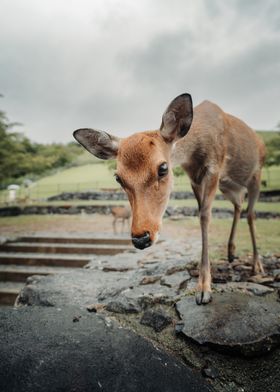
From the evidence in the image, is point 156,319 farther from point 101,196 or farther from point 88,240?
point 101,196

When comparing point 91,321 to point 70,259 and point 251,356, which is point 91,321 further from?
point 70,259

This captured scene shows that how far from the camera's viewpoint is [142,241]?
1.97 m

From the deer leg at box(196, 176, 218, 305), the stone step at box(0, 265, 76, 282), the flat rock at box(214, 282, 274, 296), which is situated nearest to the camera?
the deer leg at box(196, 176, 218, 305)

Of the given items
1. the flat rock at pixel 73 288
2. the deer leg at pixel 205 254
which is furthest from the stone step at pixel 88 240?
the deer leg at pixel 205 254

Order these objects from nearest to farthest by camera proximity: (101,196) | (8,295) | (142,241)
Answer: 1. (142,241)
2. (8,295)
3. (101,196)

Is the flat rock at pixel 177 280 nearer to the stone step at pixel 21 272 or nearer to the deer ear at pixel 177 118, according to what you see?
the deer ear at pixel 177 118

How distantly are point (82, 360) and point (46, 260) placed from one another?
5509 millimetres

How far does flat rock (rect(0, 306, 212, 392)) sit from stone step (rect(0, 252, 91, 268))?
174 inches

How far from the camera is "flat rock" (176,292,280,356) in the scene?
219 cm

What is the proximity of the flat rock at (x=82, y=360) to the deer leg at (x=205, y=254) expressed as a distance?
654 millimetres

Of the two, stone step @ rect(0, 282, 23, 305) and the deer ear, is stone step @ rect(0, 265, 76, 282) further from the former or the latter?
the deer ear

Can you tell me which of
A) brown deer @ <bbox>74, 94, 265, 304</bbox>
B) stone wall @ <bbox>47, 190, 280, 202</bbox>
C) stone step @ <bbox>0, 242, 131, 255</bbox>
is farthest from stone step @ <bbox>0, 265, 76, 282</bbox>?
stone wall @ <bbox>47, 190, 280, 202</bbox>

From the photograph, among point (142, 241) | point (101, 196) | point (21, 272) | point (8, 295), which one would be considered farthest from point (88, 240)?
point (101, 196)

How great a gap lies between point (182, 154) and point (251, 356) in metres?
1.82
